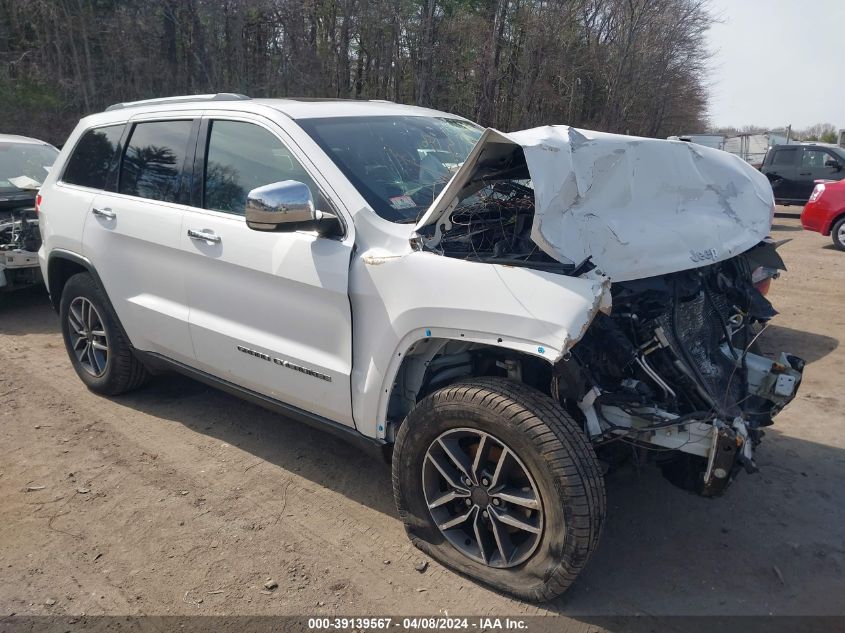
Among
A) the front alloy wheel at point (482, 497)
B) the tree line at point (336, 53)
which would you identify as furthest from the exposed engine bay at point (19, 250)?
the tree line at point (336, 53)

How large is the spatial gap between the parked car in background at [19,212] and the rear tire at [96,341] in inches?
91.5

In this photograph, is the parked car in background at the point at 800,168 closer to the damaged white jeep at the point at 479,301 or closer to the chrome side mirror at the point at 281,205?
the damaged white jeep at the point at 479,301

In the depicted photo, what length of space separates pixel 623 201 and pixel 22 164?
756 centimetres

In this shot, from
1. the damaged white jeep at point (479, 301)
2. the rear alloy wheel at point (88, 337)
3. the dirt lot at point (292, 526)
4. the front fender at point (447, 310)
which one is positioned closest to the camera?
the front fender at point (447, 310)

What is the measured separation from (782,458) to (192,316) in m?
3.50

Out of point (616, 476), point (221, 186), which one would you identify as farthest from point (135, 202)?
point (616, 476)

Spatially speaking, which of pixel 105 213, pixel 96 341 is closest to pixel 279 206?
pixel 105 213

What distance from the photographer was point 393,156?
341 cm

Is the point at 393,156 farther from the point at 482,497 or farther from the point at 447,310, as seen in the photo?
the point at 482,497

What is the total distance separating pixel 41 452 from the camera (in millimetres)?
4008

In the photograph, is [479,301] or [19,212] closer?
[479,301]

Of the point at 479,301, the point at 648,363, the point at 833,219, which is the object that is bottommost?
the point at 833,219

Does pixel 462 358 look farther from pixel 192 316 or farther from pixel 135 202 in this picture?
pixel 135 202

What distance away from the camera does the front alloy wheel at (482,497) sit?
8.70 ft
